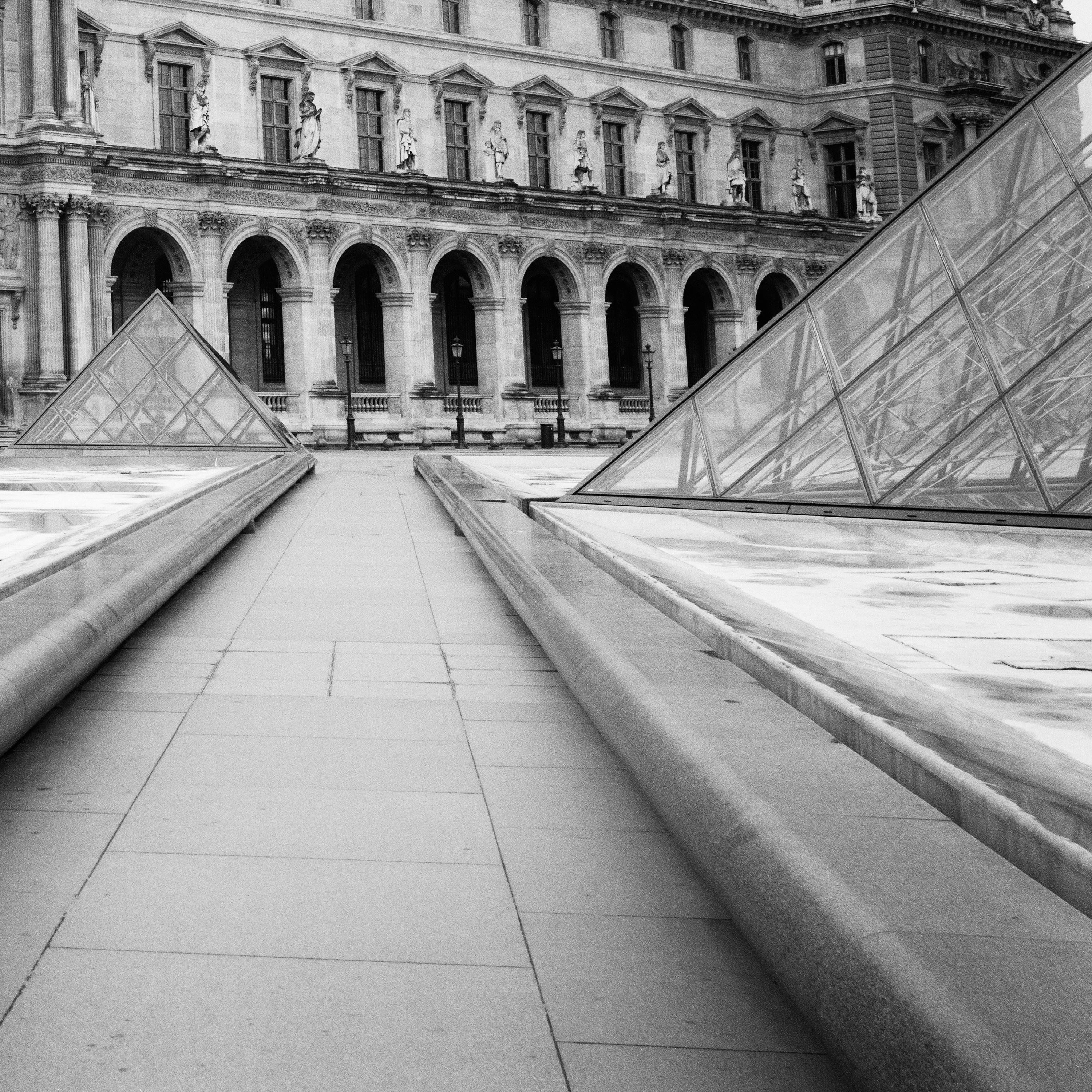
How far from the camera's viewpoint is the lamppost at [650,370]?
52844mm

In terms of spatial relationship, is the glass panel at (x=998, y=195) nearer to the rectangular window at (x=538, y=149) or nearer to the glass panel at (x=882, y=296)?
the glass panel at (x=882, y=296)

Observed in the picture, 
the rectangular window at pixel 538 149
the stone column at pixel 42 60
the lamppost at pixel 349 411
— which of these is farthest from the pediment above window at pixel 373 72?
the stone column at pixel 42 60

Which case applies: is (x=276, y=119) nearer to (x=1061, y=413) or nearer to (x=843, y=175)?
(x=843, y=175)

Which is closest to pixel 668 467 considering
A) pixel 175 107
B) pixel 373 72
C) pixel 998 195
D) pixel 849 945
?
pixel 998 195

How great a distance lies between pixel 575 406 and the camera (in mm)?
53031

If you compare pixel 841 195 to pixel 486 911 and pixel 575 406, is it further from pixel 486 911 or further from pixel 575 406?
pixel 486 911

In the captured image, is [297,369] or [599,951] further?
[297,369]

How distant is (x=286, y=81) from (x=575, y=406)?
15034 mm

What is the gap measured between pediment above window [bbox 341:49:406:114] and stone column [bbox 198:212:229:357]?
31.5 ft

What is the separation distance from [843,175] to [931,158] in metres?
4.15

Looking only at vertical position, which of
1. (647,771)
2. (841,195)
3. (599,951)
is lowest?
(599,951)

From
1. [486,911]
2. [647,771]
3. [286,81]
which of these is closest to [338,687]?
[647,771]

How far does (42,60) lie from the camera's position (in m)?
42.6

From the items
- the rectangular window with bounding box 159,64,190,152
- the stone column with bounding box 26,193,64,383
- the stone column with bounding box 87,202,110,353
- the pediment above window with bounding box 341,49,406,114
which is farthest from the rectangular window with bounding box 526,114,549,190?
the stone column with bounding box 26,193,64,383
